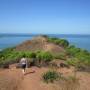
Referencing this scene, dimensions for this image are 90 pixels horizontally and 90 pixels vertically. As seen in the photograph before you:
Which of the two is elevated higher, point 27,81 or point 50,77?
point 50,77

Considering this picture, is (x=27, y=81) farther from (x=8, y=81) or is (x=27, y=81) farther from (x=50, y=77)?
(x=50, y=77)

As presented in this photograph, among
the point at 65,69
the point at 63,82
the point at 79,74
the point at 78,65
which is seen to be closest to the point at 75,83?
the point at 63,82

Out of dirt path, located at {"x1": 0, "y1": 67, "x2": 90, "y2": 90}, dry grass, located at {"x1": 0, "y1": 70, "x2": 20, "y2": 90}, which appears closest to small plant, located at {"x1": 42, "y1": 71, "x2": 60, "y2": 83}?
dirt path, located at {"x1": 0, "y1": 67, "x2": 90, "y2": 90}

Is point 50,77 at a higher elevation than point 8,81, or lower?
higher

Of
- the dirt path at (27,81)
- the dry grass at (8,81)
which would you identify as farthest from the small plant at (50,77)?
the dry grass at (8,81)

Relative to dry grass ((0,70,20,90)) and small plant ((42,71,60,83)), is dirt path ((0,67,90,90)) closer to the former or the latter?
dry grass ((0,70,20,90))

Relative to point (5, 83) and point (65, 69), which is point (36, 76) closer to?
point (5, 83)

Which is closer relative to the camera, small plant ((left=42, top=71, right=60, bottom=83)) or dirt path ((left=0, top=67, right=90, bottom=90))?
dirt path ((left=0, top=67, right=90, bottom=90))

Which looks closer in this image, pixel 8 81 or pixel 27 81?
pixel 8 81

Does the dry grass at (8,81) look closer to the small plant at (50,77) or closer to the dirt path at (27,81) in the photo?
the dirt path at (27,81)

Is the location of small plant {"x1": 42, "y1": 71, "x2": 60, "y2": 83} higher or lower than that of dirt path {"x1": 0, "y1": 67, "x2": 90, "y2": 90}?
higher

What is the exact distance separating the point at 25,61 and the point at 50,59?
7.49 ft

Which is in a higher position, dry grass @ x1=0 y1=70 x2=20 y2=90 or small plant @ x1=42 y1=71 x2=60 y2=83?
small plant @ x1=42 y1=71 x2=60 y2=83

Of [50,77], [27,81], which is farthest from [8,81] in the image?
[50,77]
